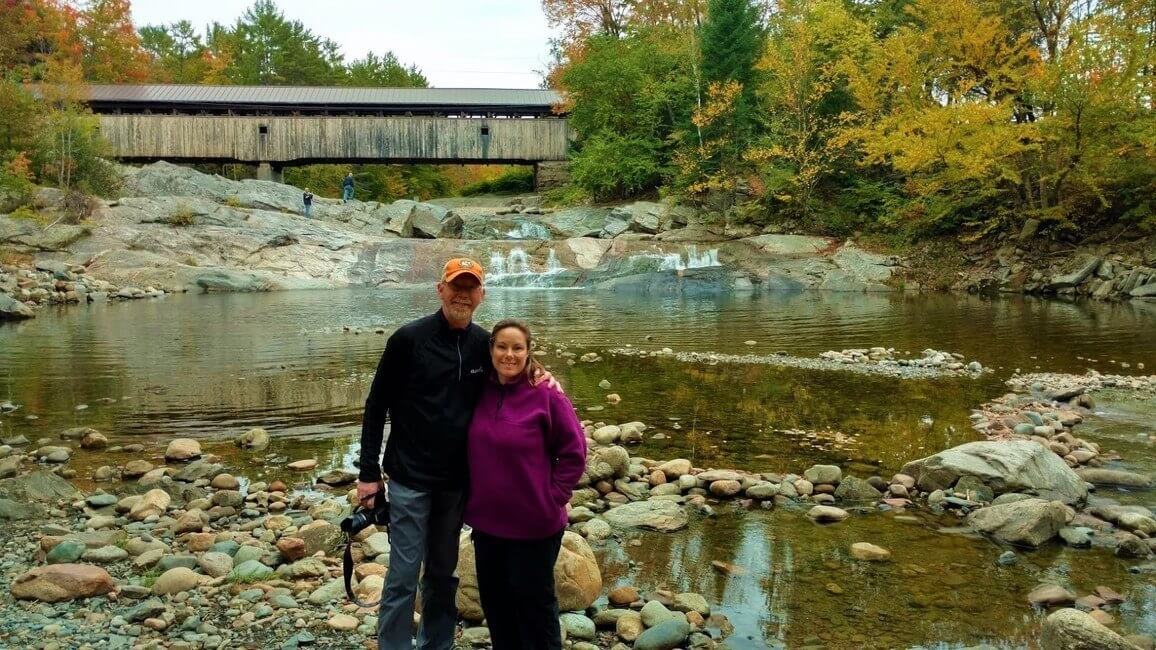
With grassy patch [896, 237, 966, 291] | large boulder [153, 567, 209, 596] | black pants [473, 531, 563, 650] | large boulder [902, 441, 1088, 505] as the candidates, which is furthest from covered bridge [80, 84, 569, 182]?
black pants [473, 531, 563, 650]

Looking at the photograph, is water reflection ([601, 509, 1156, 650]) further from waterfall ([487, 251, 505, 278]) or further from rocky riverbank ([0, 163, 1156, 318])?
waterfall ([487, 251, 505, 278])

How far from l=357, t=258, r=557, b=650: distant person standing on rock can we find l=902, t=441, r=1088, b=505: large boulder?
471 cm

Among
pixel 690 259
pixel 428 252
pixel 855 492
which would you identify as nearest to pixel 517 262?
pixel 428 252

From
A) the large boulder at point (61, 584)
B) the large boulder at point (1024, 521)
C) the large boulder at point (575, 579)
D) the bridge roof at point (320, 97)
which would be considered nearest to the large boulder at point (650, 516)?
the large boulder at point (575, 579)

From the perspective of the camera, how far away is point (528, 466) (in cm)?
331

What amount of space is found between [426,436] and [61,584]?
247cm

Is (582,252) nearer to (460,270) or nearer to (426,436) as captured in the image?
(460,270)

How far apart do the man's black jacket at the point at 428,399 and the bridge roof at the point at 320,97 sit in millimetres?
42080

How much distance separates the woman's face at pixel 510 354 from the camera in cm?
336

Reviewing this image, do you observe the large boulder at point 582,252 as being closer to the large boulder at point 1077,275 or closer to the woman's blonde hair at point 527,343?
the large boulder at point 1077,275

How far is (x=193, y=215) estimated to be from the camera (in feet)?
114

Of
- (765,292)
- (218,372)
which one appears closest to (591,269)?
(765,292)

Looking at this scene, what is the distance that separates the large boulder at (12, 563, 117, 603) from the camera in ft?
14.4

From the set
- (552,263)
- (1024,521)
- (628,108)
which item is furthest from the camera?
(628,108)
